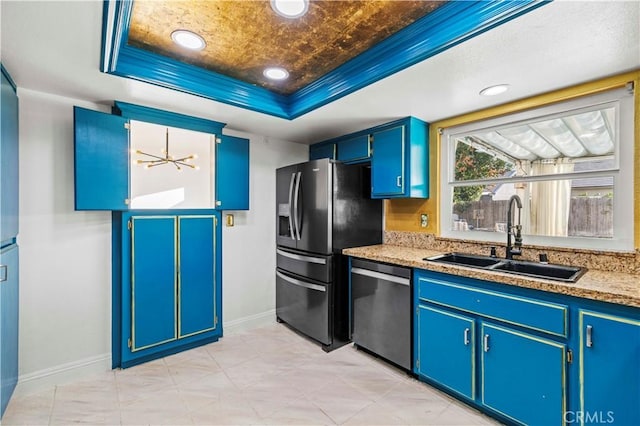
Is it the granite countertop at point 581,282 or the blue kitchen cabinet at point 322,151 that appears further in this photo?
the blue kitchen cabinet at point 322,151

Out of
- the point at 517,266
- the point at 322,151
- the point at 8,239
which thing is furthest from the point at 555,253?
the point at 8,239

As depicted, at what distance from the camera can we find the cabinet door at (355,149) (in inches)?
121

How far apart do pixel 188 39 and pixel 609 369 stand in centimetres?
281

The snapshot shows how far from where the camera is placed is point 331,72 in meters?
2.18

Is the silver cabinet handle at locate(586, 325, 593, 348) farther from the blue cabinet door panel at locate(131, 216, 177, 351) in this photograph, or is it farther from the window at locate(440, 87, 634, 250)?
the blue cabinet door panel at locate(131, 216, 177, 351)

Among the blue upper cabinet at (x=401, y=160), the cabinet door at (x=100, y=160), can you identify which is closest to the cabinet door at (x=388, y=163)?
the blue upper cabinet at (x=401, y=160)

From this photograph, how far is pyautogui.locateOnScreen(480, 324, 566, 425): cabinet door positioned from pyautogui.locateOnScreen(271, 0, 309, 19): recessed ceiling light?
2.09 metres

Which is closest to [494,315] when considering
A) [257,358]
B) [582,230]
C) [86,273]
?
[582,230]

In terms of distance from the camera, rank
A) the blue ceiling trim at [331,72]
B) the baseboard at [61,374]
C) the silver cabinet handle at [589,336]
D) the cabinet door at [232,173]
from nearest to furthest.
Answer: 1. the blue ceiling trim at [331,72]
2. the silver cabinet handle at [589,336]
3. the baseboard at [61,374]
4. the cabinet door at [232,173]

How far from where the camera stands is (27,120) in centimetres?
211

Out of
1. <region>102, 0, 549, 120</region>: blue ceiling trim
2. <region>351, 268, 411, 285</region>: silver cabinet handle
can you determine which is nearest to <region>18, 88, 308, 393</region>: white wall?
<region>102, 0, 549, 120</region>: blue ceiling trim

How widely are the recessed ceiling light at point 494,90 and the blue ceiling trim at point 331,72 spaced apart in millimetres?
703

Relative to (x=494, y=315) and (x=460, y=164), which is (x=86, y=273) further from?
(x=460, y=164)

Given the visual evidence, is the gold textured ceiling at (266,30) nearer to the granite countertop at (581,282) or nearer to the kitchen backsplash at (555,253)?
the granite countertop at (581,282)
